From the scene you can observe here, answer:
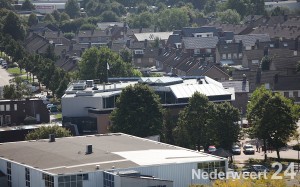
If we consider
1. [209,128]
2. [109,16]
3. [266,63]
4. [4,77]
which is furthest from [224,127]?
[109,16]

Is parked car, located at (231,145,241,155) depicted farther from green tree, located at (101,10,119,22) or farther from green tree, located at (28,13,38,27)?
green tree, located at (101,10,119,22)

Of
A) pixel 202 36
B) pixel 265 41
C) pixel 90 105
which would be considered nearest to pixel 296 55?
pixel 265 41

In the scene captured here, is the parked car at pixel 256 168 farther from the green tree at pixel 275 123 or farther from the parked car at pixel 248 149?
the parked car at pixel 248 149

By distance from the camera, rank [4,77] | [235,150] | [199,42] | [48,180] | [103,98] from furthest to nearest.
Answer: [199,42] < [4,77] < [103,98] < [235,150] < [48,180]

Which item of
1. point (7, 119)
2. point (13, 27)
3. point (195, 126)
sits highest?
point (13, 27)

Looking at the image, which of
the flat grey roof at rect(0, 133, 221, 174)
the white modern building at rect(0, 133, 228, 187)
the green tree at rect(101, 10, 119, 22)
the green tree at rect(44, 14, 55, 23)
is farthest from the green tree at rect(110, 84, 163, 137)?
the green tree at rect(101, 10, 119, 22)

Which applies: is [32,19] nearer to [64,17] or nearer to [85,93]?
[64,17]

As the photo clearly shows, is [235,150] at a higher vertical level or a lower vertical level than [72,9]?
lower

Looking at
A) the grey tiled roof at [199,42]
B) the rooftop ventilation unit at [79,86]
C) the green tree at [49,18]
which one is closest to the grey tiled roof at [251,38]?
the grey tiled roof at [199,42]
